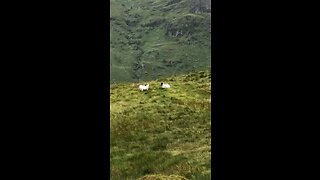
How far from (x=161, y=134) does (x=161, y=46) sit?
15262 cm

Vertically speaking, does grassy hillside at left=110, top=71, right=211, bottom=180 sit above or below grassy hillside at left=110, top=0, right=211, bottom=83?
below

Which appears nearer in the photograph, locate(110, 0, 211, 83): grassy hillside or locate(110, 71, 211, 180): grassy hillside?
locate(110, 71, 211, 180): grassy hillside

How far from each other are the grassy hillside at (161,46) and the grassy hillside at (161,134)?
106 m

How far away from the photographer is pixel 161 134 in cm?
2273

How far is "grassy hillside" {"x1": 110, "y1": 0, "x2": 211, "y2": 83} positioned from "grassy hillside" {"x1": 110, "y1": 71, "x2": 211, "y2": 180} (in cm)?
10626

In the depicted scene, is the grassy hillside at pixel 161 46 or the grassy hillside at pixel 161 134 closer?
the grassy hillside at pixel 161 134

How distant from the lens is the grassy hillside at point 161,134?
15617 millimetres

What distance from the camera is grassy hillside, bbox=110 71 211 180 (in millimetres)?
15617

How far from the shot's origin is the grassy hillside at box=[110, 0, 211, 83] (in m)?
Result: 153
